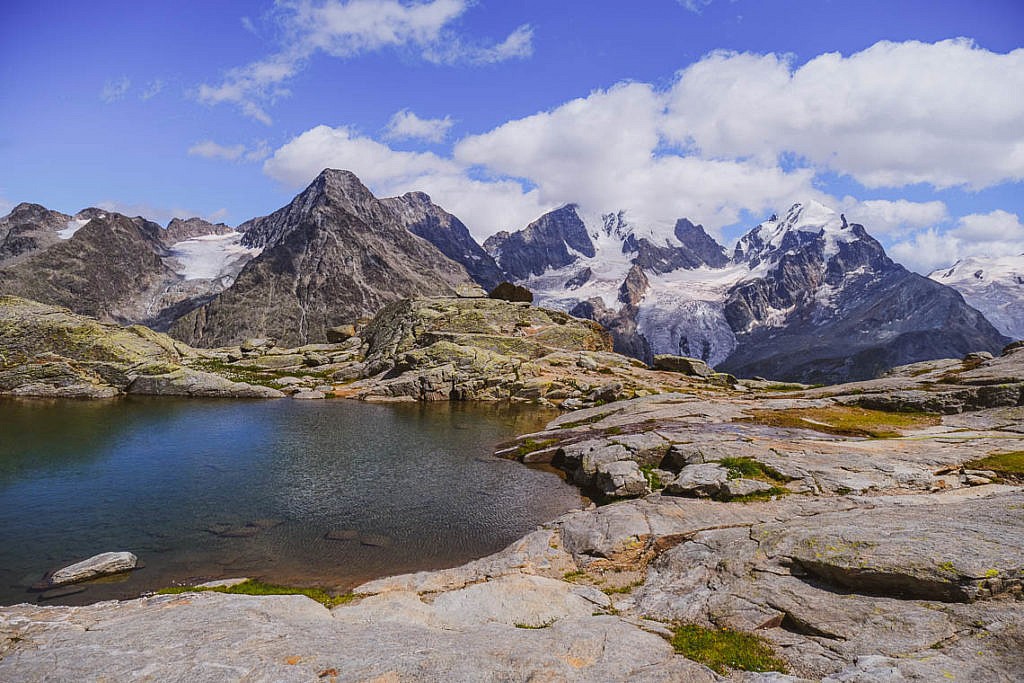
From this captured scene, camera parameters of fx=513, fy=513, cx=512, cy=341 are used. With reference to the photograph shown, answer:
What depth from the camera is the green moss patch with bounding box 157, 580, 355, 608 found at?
22680mm

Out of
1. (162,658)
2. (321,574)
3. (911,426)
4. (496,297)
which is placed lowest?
(321,574)

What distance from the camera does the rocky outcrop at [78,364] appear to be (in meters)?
81.5

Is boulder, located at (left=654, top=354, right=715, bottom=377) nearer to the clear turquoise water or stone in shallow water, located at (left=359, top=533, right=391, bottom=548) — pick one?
the clear turquoise water

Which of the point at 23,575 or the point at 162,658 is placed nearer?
the point at 162,658

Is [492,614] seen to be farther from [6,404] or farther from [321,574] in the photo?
[6,404]

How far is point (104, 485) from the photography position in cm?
3853

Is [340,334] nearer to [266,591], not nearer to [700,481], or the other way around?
[266,591]

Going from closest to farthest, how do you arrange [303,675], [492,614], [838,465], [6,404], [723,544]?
1. [303,675]
2. [492,614]
3. [723,544]
4. [838,465]
5. [6,404]

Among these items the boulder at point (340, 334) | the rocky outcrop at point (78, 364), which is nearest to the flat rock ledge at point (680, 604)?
the rocky outcrop at point (78, 364)

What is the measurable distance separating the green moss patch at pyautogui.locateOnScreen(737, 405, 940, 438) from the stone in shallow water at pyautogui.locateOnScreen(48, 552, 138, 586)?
47.7 metres

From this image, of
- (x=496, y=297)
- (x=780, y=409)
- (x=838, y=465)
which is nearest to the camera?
(x=838, y=465)

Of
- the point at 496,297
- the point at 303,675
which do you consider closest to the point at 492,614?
the point at 303,675

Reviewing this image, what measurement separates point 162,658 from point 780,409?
5621cm

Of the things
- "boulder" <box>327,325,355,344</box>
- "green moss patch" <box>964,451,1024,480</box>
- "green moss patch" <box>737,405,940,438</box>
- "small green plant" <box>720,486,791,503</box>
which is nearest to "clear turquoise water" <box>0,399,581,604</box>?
"small green plant" <box>720,486,791,503</box>
